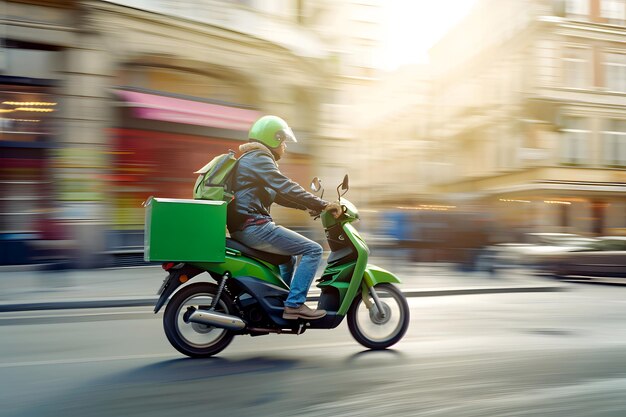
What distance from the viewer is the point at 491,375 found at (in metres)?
4.83

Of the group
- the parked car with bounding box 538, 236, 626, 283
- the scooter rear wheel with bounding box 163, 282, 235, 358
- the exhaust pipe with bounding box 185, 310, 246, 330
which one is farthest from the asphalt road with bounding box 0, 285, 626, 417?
the parked car with bounding box 538, 236, 626, 283

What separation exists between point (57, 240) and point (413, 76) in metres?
37.4

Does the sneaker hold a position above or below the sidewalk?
above

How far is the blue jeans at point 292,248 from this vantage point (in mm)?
5359

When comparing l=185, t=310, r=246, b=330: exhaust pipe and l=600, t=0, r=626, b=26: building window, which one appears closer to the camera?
l=185, t=310, r=246, b=330: exhaust pipe

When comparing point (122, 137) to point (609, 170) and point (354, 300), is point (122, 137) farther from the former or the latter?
point (609, 170)

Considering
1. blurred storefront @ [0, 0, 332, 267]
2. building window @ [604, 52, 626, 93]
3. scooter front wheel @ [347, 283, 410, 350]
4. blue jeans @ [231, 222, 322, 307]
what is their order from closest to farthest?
blue jeans @ [231, 222, 322, 307]
scooter front wheel @ [347, 283, 410, 350]
blurred storefront @ [0, 0, 332, 267]
building window @ [604, 52, 626, 93]

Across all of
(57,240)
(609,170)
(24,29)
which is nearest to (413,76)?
(609,170)

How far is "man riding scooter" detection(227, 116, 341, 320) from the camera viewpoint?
211 inches

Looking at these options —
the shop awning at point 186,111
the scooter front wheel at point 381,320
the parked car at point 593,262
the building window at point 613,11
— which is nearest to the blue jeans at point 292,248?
the scooter front wheel at point 381,320

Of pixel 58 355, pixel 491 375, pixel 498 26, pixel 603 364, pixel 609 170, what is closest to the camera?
pixel 491 375

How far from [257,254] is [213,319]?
57 centimetres

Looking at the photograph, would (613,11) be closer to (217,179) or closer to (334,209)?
(334,209)

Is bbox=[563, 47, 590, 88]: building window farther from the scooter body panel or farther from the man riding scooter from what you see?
the scooter body panel
